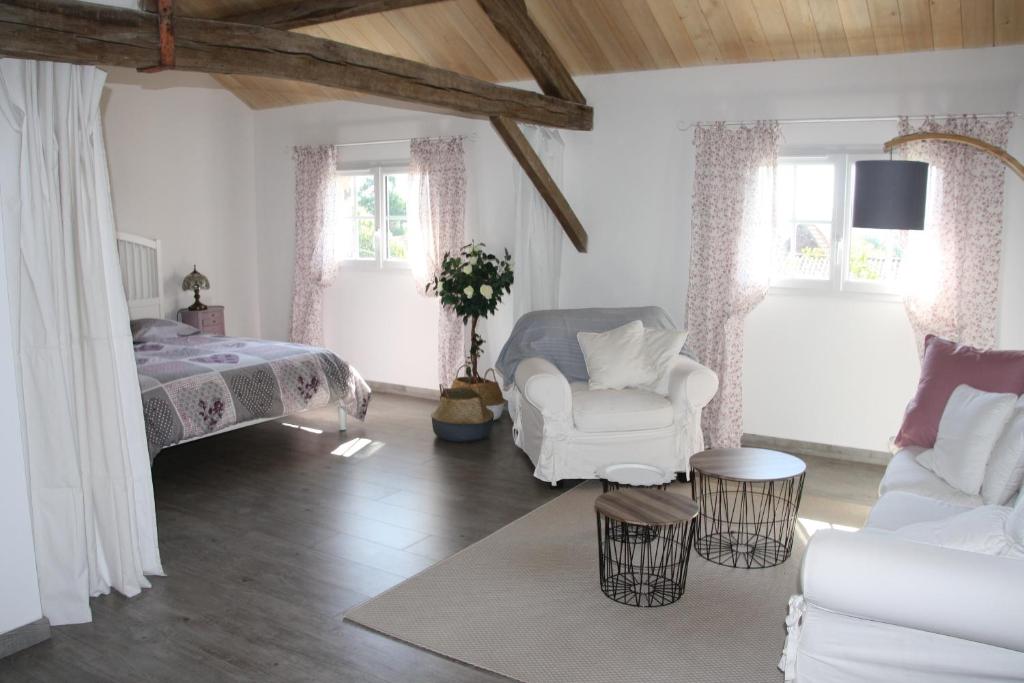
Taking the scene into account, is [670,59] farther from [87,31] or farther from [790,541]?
[87,31]

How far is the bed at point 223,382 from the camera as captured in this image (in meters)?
4.62

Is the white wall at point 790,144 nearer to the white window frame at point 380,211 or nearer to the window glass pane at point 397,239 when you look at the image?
the window glass pane at point 397,239

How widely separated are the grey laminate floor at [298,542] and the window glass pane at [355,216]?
1.78 metres

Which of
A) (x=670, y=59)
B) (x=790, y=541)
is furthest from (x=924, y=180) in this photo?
(x=670, y=59)

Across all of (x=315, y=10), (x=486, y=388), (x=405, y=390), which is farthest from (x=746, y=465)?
(x=405, y=390)

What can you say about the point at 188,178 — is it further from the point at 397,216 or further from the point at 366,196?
the point at 397,216

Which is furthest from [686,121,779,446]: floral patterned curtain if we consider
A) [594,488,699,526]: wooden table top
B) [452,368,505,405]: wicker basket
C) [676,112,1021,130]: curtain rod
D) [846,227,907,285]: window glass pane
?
[594,488,699,526]: wooden table top

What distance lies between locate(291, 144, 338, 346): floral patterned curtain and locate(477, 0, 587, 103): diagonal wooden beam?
2.29 metres

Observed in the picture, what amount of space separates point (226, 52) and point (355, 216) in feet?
12.3

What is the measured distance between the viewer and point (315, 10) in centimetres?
540

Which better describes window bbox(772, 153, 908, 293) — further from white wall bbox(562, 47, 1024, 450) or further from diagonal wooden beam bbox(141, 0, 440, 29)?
diagonal wooden beam bbox(141, 0, 440, 29)

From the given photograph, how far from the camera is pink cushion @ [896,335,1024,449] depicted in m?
3.67

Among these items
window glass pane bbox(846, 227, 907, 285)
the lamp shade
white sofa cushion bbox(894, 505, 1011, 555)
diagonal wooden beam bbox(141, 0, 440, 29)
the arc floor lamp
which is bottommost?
white sofa cushion bbox(894, 505, 1011, 555)

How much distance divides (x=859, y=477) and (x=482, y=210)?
3.35 m
